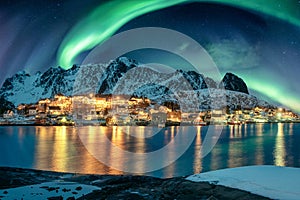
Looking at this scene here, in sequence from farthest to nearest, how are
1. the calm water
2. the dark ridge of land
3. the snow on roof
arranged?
the calm water → the dark ridge of land → the snow on roof

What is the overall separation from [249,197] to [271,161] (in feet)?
106

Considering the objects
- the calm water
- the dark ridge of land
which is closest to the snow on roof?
the dark ridge of land

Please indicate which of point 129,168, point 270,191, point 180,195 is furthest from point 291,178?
point 129,168

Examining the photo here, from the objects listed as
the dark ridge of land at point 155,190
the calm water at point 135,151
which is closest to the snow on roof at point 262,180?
the dark ridge of land at point 155,190

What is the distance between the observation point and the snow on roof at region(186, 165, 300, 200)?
39.0ft

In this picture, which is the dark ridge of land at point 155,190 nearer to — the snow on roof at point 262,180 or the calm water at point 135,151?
the snow on roof at point 262,180

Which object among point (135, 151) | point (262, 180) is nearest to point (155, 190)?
point (262, 180)

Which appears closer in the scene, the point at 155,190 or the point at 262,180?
the point at 262,180

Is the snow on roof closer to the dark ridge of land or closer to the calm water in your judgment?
the dark ridge of land

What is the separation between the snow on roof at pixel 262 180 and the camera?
468 inches

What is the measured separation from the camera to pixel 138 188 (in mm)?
15344

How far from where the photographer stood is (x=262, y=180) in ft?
45.4

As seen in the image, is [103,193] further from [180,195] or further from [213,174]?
[213,174]

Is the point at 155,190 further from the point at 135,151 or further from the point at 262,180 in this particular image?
the point at 135,151
